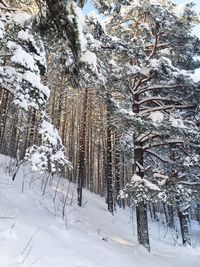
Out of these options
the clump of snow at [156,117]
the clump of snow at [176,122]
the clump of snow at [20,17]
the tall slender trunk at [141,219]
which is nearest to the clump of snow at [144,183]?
the tall slender trunk at [141,219]

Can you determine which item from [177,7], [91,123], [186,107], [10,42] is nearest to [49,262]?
[10,42]

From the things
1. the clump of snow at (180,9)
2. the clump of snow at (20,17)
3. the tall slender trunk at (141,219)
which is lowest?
the tall slender trunk at (141,219)

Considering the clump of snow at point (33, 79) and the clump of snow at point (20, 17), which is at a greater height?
the clump of snow at point (20, 17)

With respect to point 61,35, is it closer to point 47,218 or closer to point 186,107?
point 47,218

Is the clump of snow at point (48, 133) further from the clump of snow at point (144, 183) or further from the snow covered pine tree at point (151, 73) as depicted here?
the clump of snow at point (144, 183)

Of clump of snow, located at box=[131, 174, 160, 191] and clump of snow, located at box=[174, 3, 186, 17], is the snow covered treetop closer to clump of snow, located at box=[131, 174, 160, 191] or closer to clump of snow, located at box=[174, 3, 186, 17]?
clump of snow, located at box=[131, 174, 160, 191]

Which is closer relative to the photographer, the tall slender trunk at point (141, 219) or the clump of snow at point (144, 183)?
the clump of snow at point (144, 183)

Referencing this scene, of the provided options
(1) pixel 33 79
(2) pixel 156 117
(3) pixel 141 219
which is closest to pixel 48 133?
(1) pixel 33 79

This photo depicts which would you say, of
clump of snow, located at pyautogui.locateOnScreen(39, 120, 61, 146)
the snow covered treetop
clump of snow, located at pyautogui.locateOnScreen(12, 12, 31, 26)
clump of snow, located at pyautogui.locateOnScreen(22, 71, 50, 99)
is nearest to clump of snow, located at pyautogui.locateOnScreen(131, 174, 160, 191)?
clump of snow, located at pyautogui.locateOnScreen(39, 120, 61, 146)

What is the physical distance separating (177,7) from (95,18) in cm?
493

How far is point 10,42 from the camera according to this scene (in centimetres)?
734

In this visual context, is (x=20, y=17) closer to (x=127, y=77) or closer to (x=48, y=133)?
(x=48, y=133)

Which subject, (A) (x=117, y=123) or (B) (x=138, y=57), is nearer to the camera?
(B) (x=138, y=57)

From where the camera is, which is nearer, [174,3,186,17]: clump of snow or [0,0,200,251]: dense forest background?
[0,0,200,251]: dense forest background
